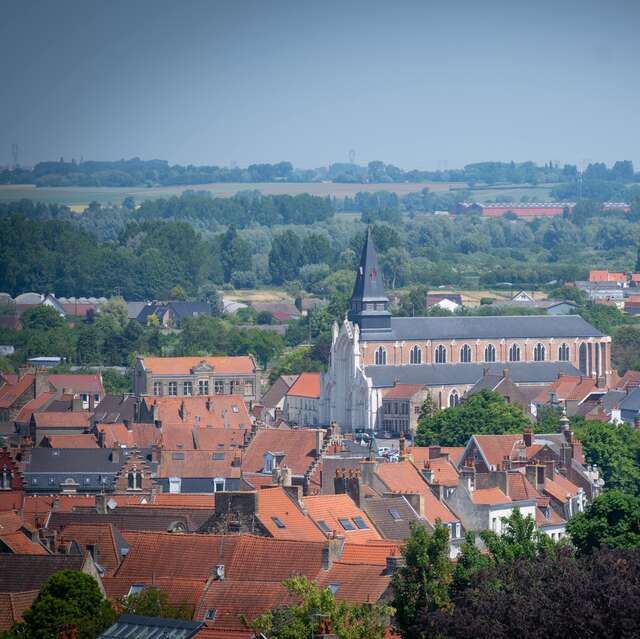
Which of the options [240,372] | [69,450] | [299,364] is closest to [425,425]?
[69,450]

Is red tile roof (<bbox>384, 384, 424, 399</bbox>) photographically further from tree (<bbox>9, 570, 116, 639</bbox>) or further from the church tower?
tree (<bbox>9, 570, 116, 639</bbox>)

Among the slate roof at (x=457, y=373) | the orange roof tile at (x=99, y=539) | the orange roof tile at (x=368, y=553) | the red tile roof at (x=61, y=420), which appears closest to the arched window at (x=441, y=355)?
the slate roof at (x=457, y=373)

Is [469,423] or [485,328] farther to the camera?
[485,328]

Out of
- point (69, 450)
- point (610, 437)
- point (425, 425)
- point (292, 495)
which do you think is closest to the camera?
point (292, 495)


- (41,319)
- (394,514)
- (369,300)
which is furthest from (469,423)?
(41,319)

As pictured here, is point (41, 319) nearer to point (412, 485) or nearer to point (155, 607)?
point (412, 485)

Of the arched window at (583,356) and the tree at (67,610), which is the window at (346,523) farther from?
the arched window at (583,356)

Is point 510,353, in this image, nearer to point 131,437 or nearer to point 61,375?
point 61,375
